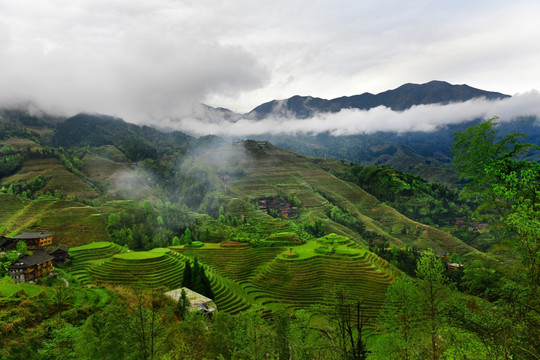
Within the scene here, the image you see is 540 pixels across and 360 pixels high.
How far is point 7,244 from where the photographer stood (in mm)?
46062

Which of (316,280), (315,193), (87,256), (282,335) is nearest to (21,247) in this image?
(87,256)

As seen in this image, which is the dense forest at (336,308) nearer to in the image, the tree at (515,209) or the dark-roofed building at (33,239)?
the tree at (515,209)

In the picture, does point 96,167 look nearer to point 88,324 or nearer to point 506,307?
point 88,324

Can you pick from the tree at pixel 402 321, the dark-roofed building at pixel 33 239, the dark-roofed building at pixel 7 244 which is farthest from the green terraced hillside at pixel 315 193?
the tree at pixel 402 321

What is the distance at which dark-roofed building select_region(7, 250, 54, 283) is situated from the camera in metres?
35.5

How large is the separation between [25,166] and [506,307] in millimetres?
154536

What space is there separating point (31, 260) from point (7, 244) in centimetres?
1456

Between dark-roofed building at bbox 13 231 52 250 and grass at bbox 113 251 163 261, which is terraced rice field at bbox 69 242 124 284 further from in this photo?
dark-roofed building at bbox 13 231 52 250

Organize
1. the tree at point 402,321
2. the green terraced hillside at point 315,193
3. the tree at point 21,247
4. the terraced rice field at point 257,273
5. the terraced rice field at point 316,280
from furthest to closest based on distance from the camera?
the green terraced hillside at point 315,193, the terraced rice field at point 316,280, the tree at point 21,247, the terraced rice field at point 257,273, the tree at point 402,321

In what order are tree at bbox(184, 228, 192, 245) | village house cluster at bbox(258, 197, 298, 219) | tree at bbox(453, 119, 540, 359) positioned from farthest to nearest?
1. village house cluster at bbox(258, 197, 298, 219)
2. tree at bbox(184, 228, 192, 245)
3. tree at bbox(453, 119, 540, 359)

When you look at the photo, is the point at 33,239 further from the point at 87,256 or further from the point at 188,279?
the point at 188,279

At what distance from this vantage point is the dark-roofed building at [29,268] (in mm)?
35531

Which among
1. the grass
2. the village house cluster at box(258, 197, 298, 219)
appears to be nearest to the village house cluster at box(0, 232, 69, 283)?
the grass

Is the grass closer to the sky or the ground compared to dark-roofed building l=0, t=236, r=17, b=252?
closer to the ground
